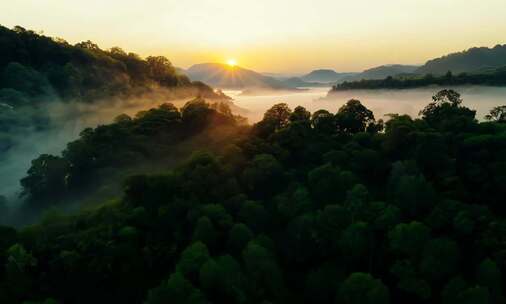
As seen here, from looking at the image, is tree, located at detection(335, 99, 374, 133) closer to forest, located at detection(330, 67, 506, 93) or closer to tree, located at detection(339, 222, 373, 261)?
tree, located at detection(339, 222, 373, 261)

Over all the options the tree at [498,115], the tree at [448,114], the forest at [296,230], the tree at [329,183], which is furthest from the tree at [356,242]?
the tree at [498,115]

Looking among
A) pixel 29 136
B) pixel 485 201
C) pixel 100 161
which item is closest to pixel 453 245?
pixel 485 201

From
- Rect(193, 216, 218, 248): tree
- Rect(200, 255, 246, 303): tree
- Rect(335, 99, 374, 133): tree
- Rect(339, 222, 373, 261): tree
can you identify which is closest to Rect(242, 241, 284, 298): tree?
Rect(200, 255, 246, 303): tree

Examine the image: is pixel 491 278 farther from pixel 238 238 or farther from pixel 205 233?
pixel 205 233

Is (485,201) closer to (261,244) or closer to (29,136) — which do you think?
(261,244)

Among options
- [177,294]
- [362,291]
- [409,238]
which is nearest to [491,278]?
[409,238]
